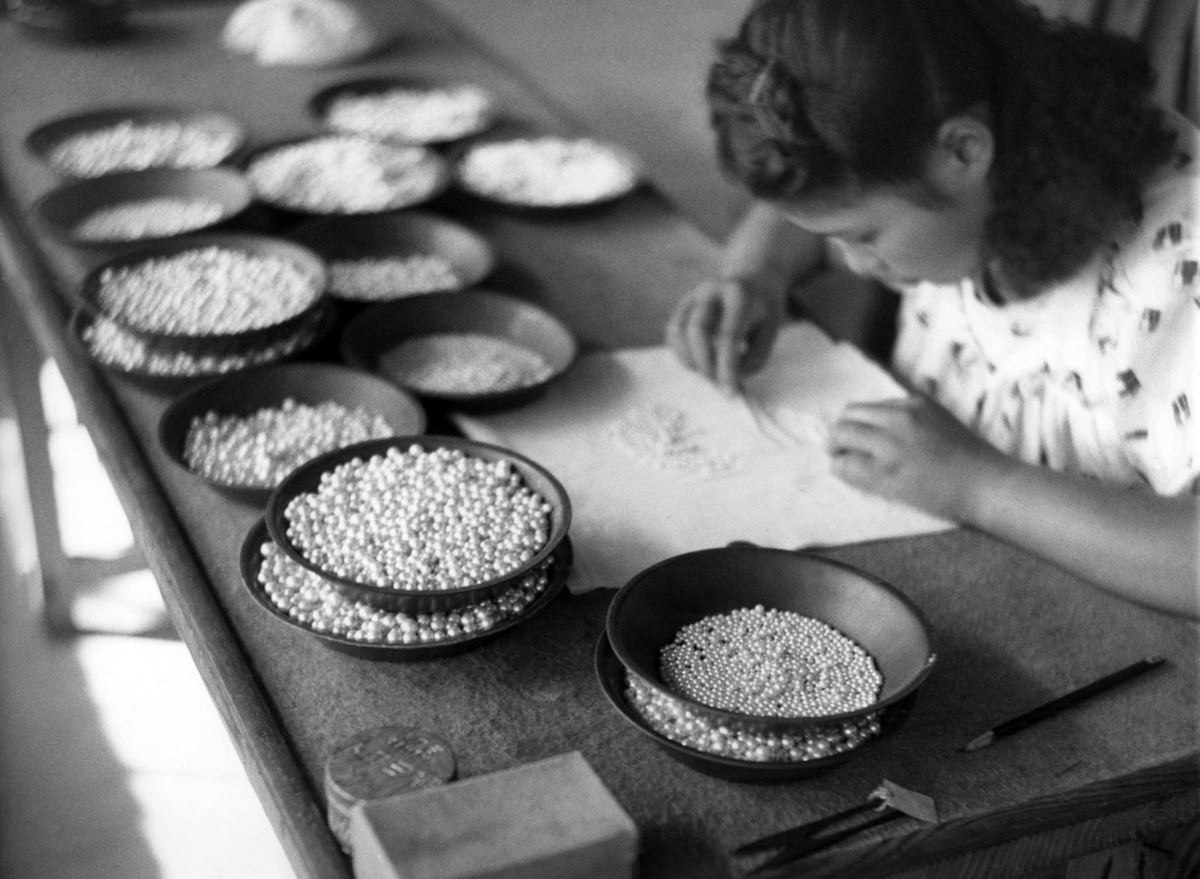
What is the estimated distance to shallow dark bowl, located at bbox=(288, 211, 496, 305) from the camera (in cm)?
165

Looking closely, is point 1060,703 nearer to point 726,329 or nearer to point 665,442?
point 665,442

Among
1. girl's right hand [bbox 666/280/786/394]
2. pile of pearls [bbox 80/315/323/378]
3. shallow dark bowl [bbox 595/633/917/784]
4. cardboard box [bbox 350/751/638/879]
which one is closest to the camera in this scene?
cardboard box [bbox 350/751/638/879]

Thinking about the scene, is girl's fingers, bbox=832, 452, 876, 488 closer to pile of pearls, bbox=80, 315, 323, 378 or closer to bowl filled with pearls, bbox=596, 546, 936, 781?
bowl filled with pearls, bbox=596, 546, 936, 781

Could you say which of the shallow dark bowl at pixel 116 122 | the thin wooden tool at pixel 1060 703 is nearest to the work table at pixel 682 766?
the thin wooden tool at pixel 1060 703

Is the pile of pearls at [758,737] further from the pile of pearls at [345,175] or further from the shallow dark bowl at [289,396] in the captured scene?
the pile of pearls at [345,175]

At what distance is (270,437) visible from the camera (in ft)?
4.26

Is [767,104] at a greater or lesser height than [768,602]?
greater

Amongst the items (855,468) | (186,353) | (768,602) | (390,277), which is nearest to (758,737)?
(768,602)

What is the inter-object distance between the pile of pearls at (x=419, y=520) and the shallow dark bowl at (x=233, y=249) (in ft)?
0.91

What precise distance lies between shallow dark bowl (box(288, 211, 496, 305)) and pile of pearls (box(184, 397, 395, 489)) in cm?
35

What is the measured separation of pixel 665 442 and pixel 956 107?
0.42 meters

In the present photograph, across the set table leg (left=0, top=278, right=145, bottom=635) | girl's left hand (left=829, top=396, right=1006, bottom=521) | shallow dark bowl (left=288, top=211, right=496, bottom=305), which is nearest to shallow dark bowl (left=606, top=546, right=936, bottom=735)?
girl's left hand (left=829, top=396, right=1006, bottom=521)

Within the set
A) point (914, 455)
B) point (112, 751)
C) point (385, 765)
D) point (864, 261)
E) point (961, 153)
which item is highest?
point (961, 153)

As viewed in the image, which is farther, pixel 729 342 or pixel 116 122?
pixel 116 122
